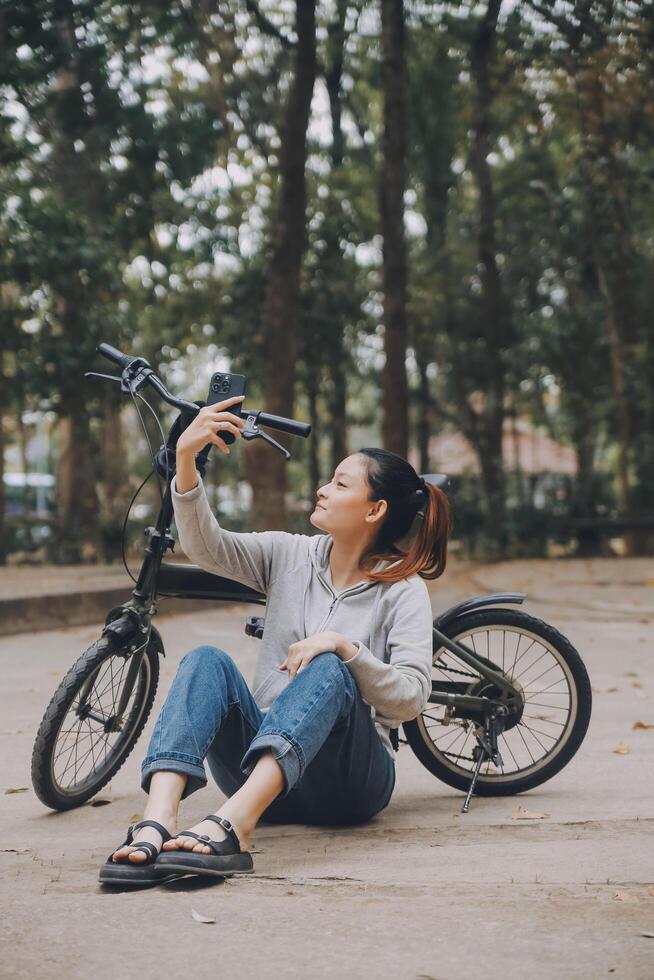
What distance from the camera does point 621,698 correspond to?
22.3 ft

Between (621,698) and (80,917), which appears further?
(621,698)

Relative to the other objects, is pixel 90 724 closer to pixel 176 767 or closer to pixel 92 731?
pixel 92 731

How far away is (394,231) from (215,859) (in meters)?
15.3

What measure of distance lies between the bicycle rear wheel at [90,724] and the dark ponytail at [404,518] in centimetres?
94

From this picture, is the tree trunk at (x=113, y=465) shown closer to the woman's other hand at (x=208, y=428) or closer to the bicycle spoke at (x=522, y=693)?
the bicycle spoke at (x=522, y=693)

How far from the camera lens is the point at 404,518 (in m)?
3.97

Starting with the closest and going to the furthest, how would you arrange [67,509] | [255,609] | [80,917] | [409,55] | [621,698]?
[80,917] < [621,698] < [255,609] < [67,509] < [409,55]

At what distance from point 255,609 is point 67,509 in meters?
10.7

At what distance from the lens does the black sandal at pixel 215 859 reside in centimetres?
317

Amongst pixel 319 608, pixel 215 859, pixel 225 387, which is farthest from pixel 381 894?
pixel 225 387

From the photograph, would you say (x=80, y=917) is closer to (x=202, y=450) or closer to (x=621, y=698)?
(x=202, y=450)

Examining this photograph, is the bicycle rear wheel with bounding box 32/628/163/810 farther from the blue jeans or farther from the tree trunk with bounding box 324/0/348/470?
the tree trunk with bounding box 324/0/348/470

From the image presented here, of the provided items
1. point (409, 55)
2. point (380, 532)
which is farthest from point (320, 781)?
point (409, 55)

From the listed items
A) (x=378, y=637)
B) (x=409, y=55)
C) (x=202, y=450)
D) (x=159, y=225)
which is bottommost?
(x=378, y=637)
